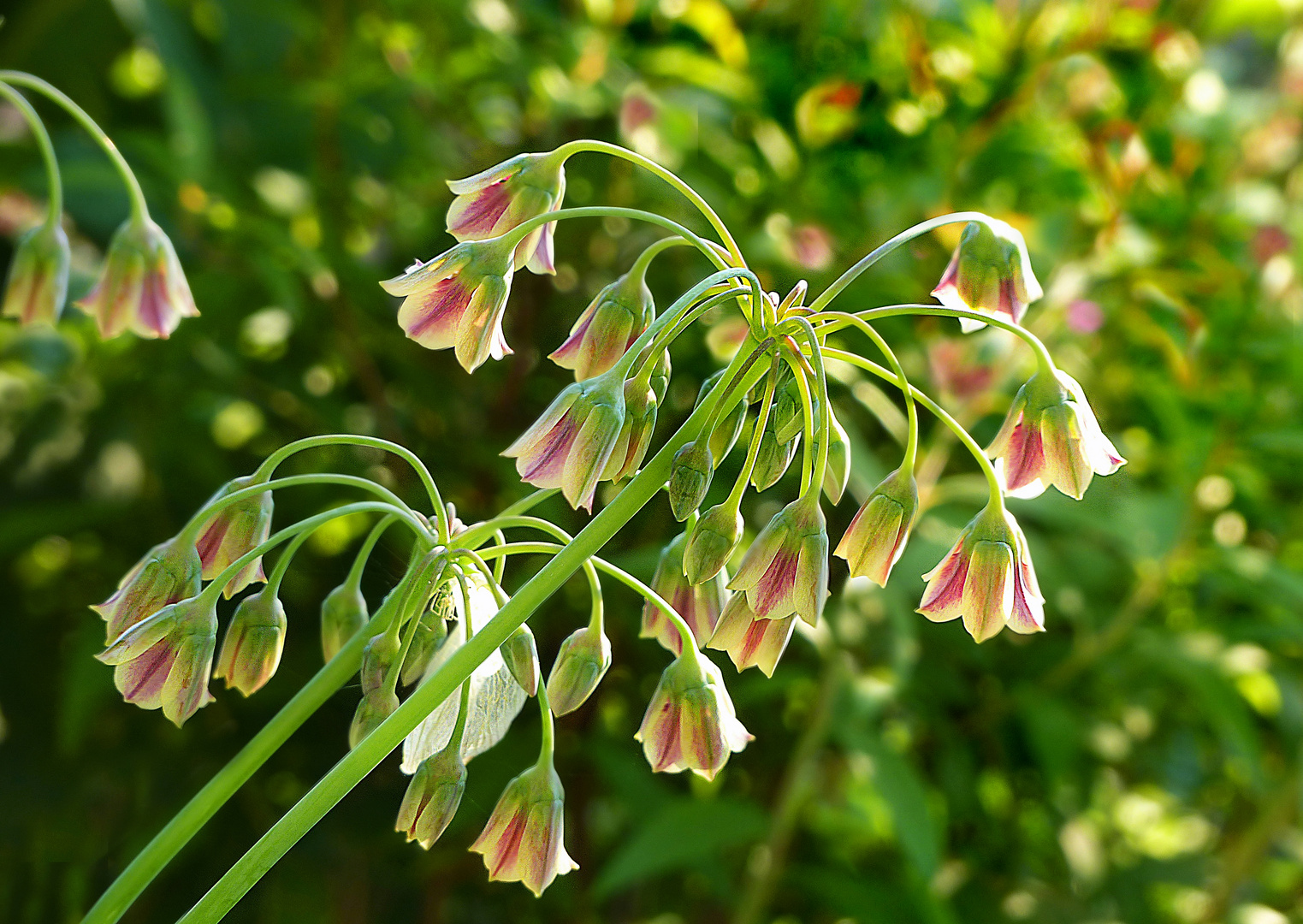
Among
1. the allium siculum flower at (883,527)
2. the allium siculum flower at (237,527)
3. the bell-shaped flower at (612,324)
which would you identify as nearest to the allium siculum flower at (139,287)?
the allium siculum flower at (237,527)

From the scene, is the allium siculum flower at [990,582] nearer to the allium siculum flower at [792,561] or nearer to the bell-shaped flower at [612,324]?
the allium siculum flower at [792,561]

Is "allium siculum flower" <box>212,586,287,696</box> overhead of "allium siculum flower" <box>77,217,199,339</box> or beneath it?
beneath

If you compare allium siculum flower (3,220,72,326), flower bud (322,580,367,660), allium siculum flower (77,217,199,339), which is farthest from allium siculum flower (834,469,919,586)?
allium siculum flower (3,220,72,326)

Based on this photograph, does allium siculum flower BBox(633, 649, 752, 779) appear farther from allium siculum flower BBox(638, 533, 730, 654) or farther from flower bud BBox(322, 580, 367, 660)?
flower bud BBox(322, 580, 367, 660)

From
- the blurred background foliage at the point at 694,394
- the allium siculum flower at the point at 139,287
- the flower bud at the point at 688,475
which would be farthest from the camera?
the blurred background foliage at the point at 694,394

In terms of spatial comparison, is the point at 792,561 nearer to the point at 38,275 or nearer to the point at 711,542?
the point at 711,542

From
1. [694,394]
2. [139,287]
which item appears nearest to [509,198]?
[139,287]
